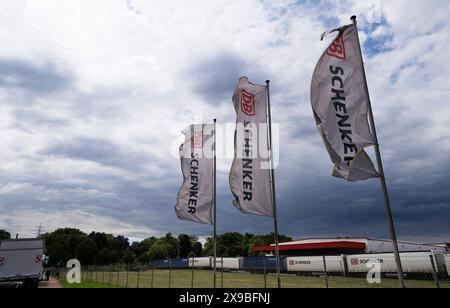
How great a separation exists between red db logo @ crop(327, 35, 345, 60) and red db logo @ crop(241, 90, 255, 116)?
4280mm

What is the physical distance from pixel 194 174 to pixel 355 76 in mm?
9376

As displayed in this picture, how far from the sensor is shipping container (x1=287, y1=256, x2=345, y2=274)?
115 feet

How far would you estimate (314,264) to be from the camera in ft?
125

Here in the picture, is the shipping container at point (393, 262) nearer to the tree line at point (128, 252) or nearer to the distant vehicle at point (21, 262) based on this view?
the distant vehicle at point (21, 262)

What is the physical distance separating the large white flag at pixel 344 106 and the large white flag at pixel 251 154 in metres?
3.73

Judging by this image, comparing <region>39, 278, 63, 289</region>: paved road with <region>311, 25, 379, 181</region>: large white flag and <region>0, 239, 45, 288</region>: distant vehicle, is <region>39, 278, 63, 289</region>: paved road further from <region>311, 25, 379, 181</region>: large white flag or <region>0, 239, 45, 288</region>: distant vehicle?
<region>311, 25, 379, 181</region>: large white flag

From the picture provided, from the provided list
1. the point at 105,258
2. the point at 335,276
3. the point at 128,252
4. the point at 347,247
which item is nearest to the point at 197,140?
the point at 335,276

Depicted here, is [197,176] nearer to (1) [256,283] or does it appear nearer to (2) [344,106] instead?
(2) [344,106]

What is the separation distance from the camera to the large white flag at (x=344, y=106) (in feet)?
26.8

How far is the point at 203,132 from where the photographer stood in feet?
56.2

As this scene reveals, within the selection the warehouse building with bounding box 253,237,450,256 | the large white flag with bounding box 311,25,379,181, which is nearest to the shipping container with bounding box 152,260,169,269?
the warehouse building with bounding box 253,237,450,256

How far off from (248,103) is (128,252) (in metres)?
126

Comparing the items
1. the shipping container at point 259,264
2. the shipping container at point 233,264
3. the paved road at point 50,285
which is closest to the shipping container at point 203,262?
the shipping container at point 233,264
